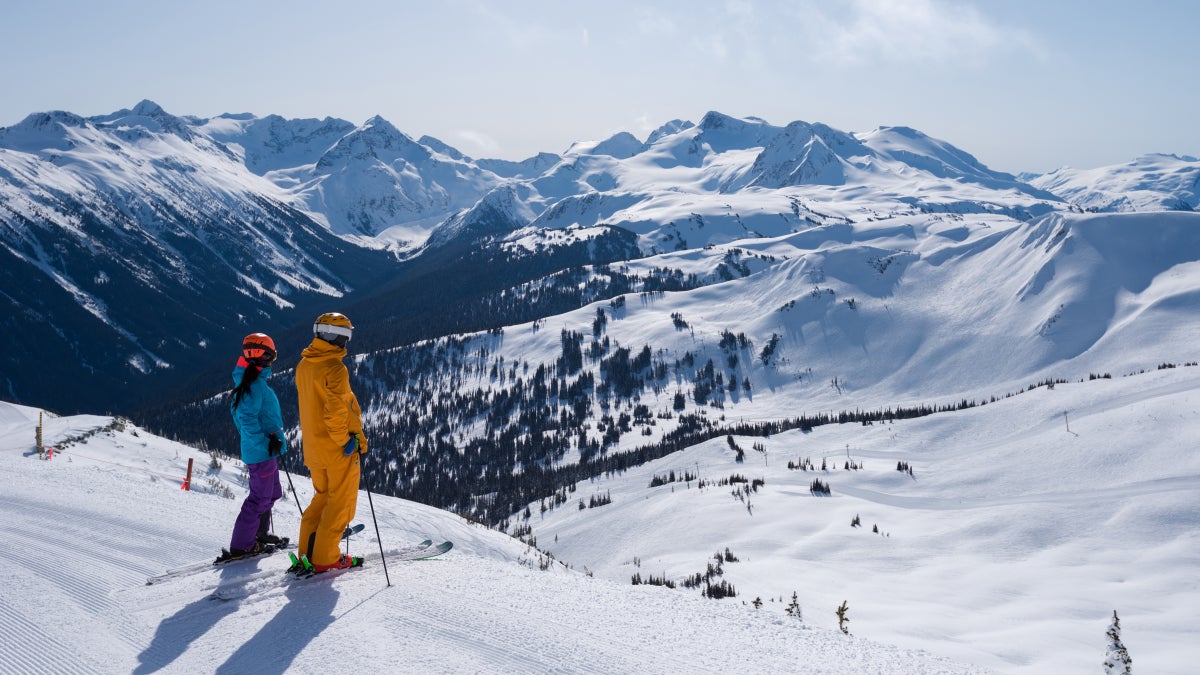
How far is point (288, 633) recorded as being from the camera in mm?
6238

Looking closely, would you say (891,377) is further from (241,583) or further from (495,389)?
(241,583)

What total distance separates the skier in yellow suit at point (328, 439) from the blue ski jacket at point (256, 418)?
102 centimetres

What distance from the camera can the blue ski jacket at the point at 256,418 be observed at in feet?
28.0

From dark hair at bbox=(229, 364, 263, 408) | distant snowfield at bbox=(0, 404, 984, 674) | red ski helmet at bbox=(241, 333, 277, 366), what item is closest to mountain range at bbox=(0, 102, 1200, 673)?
distant snowfield at bbox=(0, 404, 984, 674)

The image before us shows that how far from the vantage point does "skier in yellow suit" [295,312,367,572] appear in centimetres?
Answer: 767

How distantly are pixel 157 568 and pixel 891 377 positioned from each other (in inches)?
3999

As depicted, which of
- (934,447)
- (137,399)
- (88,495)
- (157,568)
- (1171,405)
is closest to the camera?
(157,568)

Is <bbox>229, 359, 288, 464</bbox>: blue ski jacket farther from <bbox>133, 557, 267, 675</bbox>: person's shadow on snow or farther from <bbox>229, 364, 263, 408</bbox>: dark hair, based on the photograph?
<bbox>133, 557, 267, 675</bbox>: person's shadow on snow

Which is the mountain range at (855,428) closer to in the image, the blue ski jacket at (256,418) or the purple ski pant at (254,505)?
the purple ski pant at (254,505)

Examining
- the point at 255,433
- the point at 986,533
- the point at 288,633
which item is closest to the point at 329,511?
the point at 255,433

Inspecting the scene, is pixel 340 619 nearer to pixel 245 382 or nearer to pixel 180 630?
pixel 180 630

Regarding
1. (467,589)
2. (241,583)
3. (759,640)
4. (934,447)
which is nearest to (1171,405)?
(934,447)

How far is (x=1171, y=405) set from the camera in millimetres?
26094

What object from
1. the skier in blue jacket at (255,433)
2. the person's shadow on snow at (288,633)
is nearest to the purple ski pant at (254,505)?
the skier in blue jacket at (255,433)
